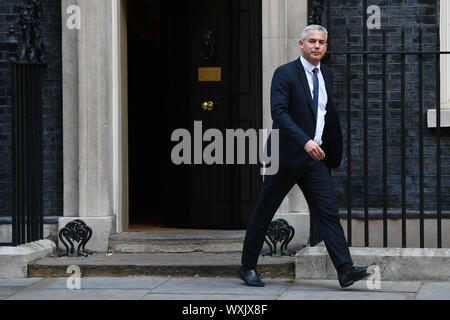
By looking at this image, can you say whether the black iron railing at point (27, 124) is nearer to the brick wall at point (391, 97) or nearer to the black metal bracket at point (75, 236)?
the black metal bracket at point (75, 236)

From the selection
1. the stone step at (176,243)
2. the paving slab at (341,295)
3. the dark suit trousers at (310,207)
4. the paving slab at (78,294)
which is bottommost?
the paving slab at (78,294)

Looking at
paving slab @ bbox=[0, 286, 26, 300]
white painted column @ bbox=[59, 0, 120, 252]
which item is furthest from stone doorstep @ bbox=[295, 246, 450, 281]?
paving slab @ bbox=[0, 286, 26, 300]

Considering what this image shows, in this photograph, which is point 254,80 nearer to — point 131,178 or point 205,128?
point 205,128

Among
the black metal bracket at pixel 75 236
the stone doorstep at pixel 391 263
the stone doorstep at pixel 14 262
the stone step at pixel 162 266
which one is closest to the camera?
the stone doorstep at pixel 391 263

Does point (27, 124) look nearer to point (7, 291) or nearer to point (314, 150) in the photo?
point (7, 291)

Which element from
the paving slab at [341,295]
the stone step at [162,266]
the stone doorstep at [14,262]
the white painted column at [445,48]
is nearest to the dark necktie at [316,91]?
the paving slab at [341,295]

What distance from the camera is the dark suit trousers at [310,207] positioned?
7.07 metres

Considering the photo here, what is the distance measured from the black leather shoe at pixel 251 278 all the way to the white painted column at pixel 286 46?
132 centimetres

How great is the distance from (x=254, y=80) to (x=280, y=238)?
1782 mm

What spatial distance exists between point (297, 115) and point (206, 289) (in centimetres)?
150

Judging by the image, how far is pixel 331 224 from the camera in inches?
279

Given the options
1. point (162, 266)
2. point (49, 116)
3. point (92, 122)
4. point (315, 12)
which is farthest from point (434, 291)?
point (49, 116)

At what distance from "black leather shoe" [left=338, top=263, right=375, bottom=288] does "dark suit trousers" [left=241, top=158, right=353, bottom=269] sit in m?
0.08

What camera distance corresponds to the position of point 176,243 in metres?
8.84
